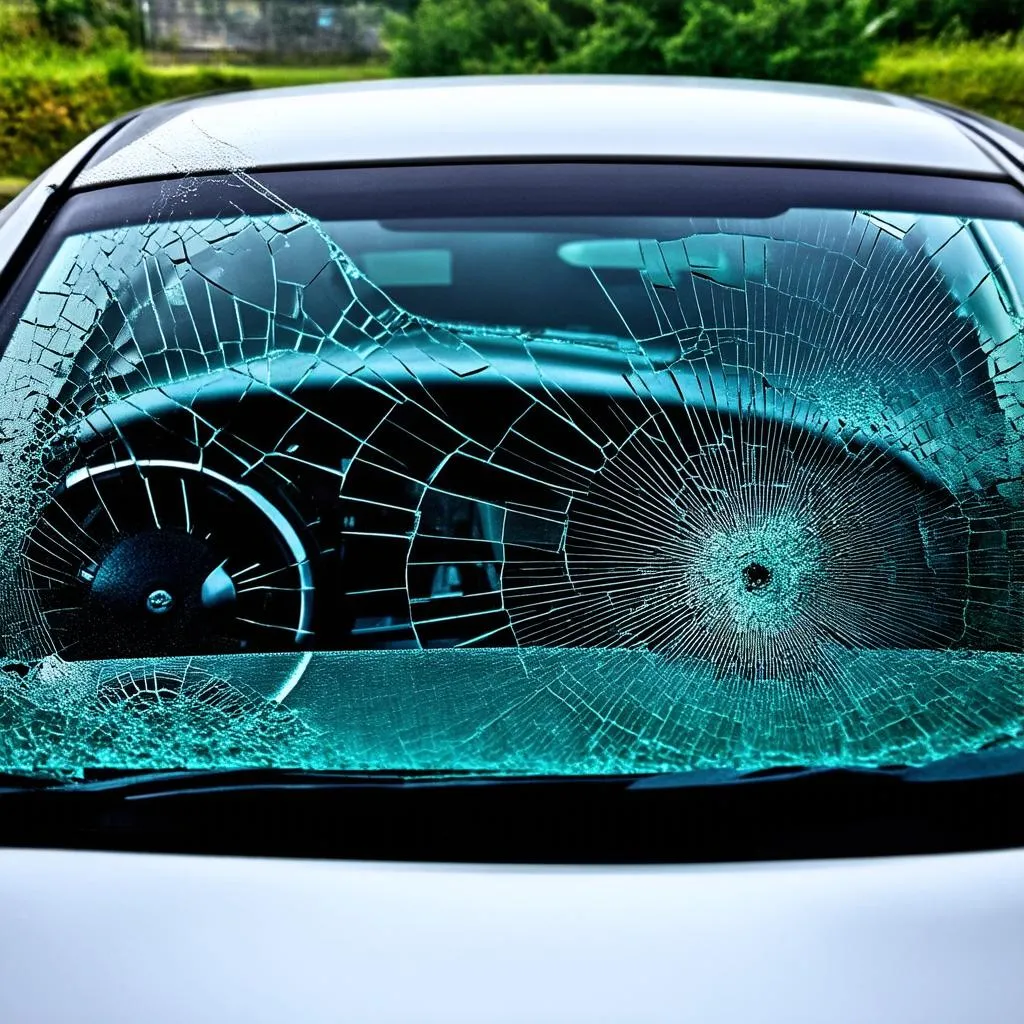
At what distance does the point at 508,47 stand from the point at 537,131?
417 inches

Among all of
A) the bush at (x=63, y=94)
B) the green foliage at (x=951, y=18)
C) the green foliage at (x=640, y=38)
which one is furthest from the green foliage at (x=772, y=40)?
the bush at (x=63, y=94)

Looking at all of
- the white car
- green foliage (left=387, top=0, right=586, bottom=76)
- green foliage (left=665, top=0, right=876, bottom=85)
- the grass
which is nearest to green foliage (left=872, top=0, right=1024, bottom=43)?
the grass

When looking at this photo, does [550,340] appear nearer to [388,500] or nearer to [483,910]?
[388,500]

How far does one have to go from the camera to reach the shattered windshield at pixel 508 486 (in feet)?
4.03

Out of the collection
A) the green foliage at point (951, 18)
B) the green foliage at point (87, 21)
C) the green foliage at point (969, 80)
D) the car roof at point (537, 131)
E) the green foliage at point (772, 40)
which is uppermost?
the green foliage at point (87, 21)

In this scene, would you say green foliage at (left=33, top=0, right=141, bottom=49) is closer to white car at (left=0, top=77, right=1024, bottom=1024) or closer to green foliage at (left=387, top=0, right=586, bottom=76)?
green foliage at (left=387, top=0, right=586, bottom=76)

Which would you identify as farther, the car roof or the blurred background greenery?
the blurred background greenery

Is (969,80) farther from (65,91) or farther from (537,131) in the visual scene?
(537,131)

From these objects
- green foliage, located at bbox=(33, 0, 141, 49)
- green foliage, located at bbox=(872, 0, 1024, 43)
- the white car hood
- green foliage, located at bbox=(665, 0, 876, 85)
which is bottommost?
the white car hood

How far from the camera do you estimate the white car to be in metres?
0.97

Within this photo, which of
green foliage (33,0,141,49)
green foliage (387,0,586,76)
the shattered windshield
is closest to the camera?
the shattered windshield

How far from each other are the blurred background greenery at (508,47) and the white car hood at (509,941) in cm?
1014

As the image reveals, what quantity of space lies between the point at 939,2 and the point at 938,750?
13213 millimetres

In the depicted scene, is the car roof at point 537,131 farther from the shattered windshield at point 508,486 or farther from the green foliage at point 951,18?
the green foliage at point 951,18
